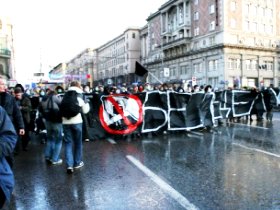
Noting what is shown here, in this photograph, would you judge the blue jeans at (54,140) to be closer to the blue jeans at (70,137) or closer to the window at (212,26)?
the blue jeans at (70,137)

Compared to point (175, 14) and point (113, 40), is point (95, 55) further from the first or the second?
point (175, 14)

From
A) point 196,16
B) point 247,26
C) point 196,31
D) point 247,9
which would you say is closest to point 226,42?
point 247,26

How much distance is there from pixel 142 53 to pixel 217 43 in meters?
45.4

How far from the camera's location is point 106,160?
8156mm

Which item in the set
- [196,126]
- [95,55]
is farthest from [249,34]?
[95,55]

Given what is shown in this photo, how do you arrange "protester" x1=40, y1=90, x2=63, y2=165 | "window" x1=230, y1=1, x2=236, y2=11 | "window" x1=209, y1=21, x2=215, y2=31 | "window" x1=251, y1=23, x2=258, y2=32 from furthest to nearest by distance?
"window" x1=251, y1=23, x2=258, y2=32, "window" x1=209, y1=21, x2=215, y2=31, "window" x1=230, y1=1, x2=236, y2=11, "protester" x1=40, y1=90, x2=63, y2=165

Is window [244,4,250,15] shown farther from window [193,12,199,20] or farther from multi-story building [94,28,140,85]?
multi-story building [94,28,140,85]

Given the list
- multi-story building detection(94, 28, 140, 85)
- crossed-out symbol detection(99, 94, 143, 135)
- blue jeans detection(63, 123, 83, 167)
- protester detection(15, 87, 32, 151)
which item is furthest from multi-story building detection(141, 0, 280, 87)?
blue jeans detection(63, 123, 83, 167)

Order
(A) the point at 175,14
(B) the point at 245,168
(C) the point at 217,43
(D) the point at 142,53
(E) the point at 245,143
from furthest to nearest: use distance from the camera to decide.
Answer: (D) the point at 142,53 → (A) the point at 175,14 → (C) the point at 217,43 → (E) the point at 245,143 → (B) the point at 245,168

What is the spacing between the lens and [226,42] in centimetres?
6344

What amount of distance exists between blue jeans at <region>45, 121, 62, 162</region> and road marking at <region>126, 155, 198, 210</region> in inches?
68.1

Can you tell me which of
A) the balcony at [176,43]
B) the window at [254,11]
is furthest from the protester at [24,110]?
the balcony at [176,43]

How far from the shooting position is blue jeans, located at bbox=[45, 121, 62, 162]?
7984 mm

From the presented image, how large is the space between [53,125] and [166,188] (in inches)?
142
